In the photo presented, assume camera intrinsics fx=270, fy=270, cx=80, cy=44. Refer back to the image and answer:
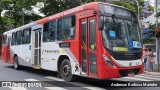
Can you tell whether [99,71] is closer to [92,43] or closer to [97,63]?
[97,63]

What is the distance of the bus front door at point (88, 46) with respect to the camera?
10273 millimetres

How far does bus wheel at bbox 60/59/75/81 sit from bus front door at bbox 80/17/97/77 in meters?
1.06

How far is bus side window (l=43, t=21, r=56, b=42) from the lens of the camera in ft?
44.0

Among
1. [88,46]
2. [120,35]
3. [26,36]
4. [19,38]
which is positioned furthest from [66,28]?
[19,38]

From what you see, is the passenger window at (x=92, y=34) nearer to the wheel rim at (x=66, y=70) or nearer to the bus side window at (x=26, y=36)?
the wheel rim at (x=66, y=70)

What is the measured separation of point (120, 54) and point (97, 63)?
0.92 meters

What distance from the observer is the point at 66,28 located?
12266 millimetres

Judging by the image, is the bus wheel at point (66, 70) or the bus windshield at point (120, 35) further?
the bus wheel at point (66, 70)

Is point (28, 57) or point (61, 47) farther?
point (28, 57)

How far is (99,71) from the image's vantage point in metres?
9.76

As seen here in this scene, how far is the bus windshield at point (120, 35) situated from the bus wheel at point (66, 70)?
8.78 feet

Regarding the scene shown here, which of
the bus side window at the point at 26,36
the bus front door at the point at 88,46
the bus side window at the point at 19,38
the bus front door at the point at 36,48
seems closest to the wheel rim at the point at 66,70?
the bus front door at the point at 88,46

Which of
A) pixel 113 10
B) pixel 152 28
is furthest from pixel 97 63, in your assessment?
pixel 152 28

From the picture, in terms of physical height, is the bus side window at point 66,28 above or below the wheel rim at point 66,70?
above
